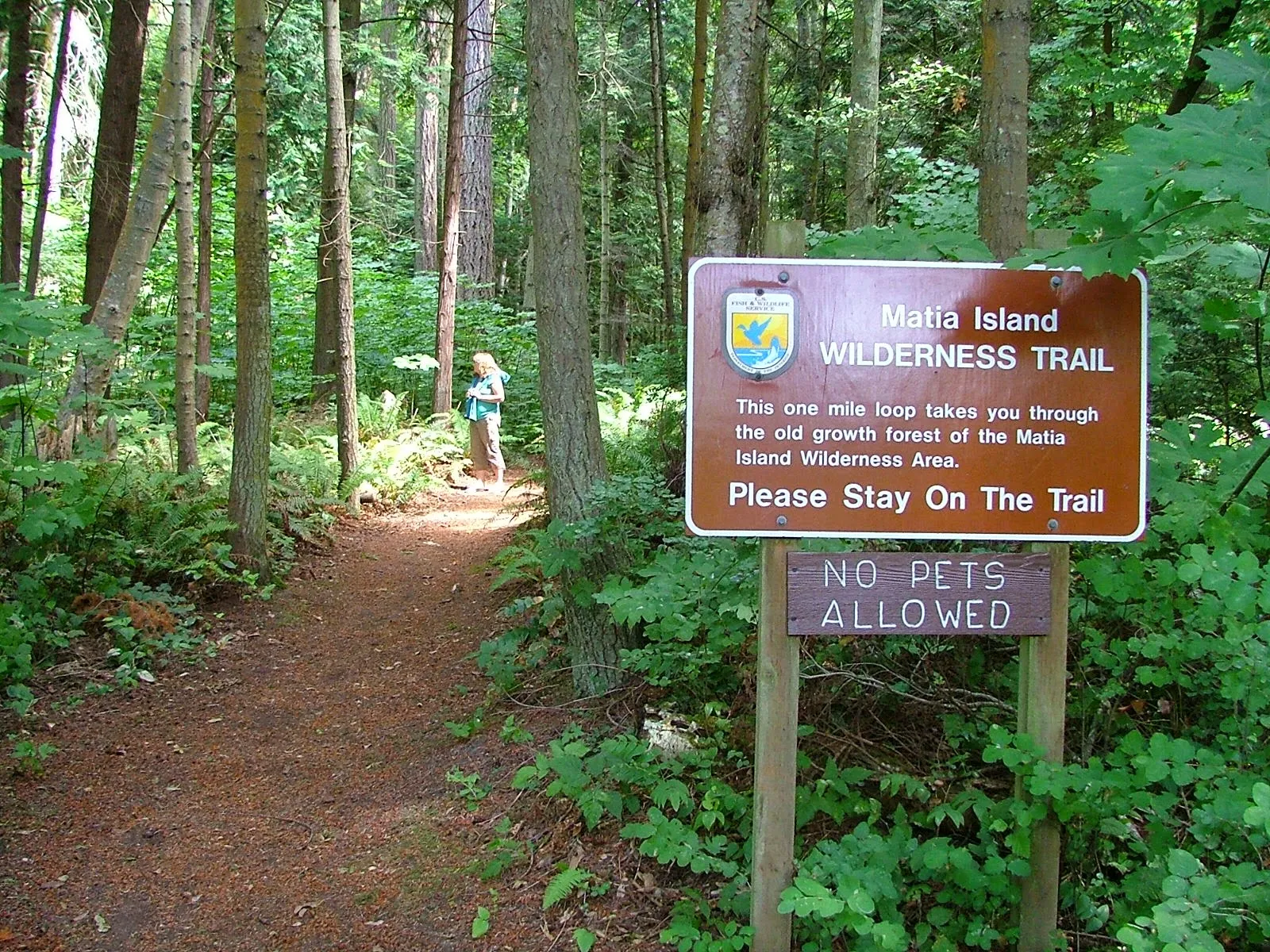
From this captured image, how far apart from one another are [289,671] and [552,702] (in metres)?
2.53

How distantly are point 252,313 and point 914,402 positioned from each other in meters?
6.87

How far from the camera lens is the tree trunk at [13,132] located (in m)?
11.0

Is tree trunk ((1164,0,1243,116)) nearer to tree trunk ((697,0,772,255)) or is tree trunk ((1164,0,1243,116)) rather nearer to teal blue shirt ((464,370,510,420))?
tree trunk ((697,0,772,255))

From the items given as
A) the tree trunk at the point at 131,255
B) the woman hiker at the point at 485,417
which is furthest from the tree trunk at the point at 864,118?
the tree trunk at the point at 131,255

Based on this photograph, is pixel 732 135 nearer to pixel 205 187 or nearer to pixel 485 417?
pixel 205 187

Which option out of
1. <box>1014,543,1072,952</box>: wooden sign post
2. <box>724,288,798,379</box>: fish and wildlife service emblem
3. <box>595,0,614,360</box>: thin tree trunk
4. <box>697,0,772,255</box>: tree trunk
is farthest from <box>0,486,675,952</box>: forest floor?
<box>595,0,614,360</box>: thin tree trunk

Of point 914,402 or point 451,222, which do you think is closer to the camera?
point 914,402

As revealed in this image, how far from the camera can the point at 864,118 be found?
34.5ft

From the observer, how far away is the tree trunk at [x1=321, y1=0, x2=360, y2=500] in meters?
11.1

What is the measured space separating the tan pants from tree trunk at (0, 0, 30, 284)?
223 inches

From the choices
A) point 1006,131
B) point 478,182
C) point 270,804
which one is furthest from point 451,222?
point 270,804

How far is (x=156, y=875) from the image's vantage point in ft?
13.7

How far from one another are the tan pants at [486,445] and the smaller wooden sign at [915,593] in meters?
10.5

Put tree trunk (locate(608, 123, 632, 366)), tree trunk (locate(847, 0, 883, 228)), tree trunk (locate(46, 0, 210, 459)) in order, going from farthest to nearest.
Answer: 1. tree trunk (locate(608, 123, 632, 366))
2. tree trunk (locate(847, 0, 883, 228))
3. tree trunk (locate(46, 0, 210, 459))
